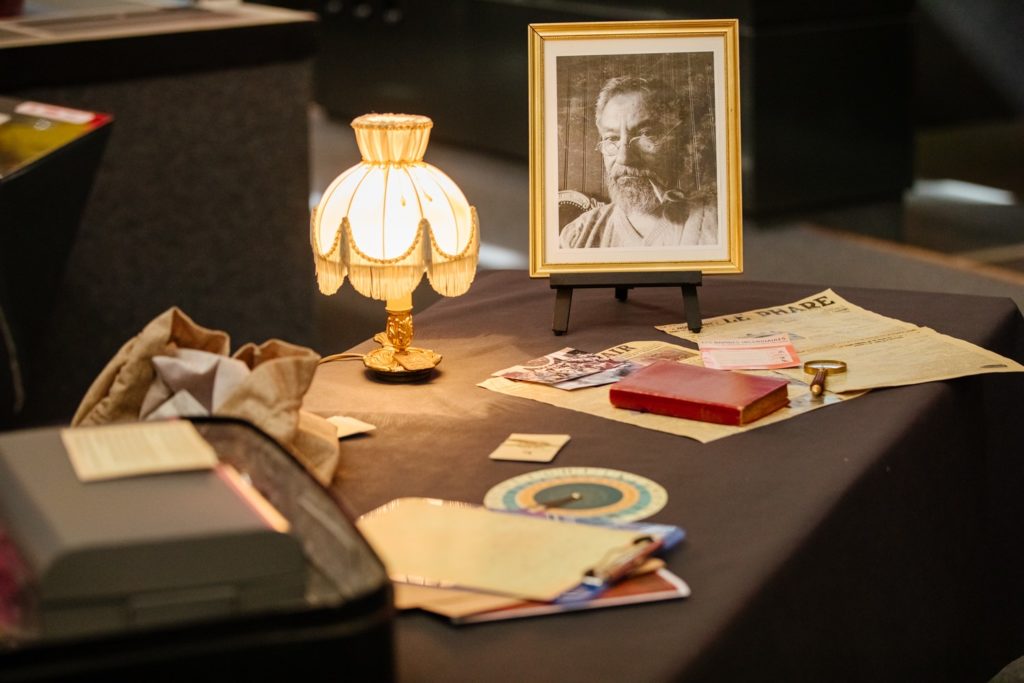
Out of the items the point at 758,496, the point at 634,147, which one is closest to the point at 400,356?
the point at 634,147

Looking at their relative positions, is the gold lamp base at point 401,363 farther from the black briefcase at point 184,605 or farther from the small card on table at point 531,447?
the black briefcase at point 184,605

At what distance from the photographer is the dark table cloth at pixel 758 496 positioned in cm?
97

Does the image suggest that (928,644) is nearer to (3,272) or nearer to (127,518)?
(127,518)

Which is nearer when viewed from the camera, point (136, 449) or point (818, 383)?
point (136, 449)

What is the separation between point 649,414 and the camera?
142 centimetres

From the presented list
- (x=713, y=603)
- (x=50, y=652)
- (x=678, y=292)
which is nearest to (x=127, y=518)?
(x=50, y=652)

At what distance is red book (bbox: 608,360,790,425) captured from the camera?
54.1 inches

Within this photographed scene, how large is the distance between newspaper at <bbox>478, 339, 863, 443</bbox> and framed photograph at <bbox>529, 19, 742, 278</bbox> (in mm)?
154

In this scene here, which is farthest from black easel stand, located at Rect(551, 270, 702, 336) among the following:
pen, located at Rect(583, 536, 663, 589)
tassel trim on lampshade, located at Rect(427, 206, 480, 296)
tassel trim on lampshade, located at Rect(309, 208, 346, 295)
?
pen, located at Rect(583, 536, 663, 589)

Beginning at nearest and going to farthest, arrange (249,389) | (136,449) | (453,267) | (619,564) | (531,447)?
(136,449)
(619,564)
(249,389)
(531,447)
(453,267)

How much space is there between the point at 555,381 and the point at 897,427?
37cm

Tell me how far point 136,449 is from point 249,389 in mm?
337

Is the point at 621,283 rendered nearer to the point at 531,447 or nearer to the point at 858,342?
the point at 858,342

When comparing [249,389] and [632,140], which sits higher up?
[632,140]
